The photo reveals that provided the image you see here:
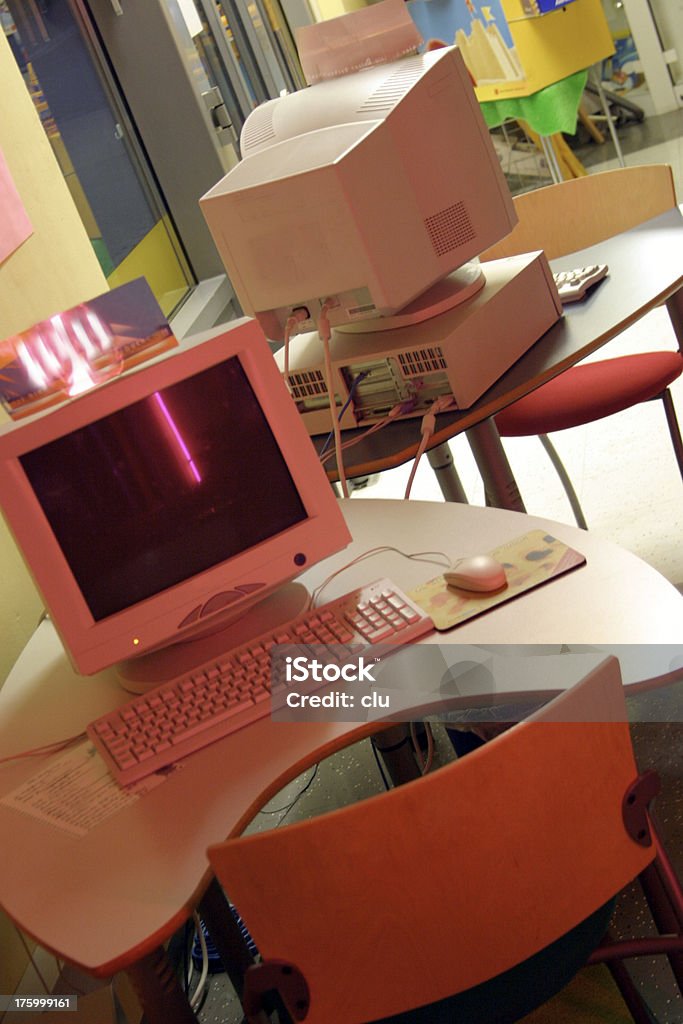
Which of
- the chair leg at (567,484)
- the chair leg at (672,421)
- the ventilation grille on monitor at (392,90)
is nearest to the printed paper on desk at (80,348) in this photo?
the ventilation grille on monitor at (392,90)

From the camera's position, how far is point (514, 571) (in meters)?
1.50

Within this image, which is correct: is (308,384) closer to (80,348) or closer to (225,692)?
(80,348)

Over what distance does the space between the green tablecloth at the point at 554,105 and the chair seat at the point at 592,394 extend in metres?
2.59

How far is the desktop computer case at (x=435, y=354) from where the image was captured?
76.2 inches

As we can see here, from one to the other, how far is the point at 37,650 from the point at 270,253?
2.60ft

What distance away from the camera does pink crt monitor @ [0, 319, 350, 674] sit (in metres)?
1.50

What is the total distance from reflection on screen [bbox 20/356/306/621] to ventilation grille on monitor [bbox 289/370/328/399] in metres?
0.51

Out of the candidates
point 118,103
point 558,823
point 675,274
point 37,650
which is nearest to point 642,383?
point 675,274

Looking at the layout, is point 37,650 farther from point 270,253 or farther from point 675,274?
point 675,274

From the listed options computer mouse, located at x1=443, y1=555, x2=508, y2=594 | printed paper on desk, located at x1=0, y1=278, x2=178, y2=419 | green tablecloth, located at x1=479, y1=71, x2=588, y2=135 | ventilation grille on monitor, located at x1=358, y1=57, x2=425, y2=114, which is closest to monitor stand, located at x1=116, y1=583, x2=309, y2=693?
computer mouse, located at x1=443, y1=555, x2=508, y2=594

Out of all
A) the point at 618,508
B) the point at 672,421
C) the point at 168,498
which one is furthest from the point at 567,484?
the point at 168,498

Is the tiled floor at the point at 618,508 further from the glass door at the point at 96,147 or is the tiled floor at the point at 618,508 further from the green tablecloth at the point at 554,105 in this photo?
the green tablecloth at the point at 554,105

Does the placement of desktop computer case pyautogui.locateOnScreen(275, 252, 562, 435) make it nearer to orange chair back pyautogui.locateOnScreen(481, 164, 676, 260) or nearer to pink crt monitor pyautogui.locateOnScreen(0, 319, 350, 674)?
pink crt monitor pyautogui.locateOnScreen(0, 319, 350, 674)

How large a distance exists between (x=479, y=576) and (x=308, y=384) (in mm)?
757
